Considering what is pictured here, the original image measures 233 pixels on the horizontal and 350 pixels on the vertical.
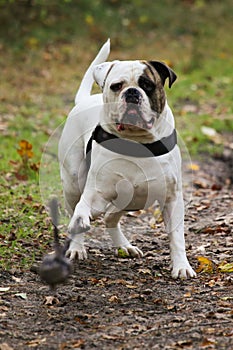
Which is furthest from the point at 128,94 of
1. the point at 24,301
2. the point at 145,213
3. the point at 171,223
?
the point at 145,213

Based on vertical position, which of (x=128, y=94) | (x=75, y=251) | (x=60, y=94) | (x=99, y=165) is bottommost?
(x=60, y=94)

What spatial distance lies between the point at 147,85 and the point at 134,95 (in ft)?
0.46

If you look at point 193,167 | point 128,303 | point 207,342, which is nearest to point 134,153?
point 128,303

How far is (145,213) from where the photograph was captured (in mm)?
7145

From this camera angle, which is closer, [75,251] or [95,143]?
[95,143]

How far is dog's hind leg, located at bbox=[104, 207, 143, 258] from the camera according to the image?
5.45m

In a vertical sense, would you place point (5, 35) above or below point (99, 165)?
below

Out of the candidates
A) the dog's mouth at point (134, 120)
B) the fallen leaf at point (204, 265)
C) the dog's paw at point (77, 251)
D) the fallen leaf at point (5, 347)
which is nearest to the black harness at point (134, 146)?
the dog's mouth at point (134, 120)

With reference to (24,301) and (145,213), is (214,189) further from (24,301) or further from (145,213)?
A: (24,301)

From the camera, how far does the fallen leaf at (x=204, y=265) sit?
5.03 m

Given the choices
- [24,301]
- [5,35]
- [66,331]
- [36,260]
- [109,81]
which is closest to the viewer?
[66,331]

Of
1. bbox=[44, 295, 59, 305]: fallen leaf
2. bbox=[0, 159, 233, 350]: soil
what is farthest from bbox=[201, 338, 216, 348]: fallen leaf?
bbox=[44, 295, 59, 305]: fallen leaf

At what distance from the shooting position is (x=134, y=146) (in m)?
4.73

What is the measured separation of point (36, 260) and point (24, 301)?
0.86m
